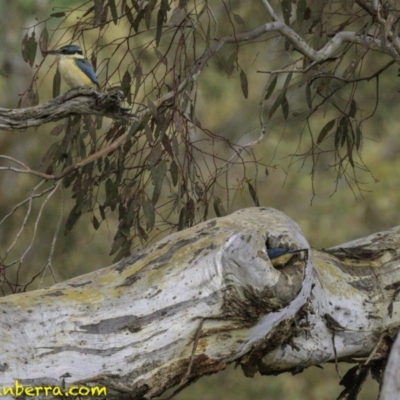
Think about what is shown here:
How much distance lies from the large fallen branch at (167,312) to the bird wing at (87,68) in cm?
105

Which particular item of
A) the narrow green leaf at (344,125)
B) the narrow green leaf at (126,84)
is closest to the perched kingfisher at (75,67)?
the narrow green leaf at (126,84)

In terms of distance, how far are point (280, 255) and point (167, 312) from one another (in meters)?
0.28

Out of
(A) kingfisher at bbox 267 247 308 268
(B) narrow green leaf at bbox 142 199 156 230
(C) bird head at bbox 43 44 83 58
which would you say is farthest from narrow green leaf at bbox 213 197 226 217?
(A) kingfisher at bbox 267 247 308 268

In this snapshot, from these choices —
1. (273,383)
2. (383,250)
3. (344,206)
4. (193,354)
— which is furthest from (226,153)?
(193,354)

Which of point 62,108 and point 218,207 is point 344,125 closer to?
point 218,207

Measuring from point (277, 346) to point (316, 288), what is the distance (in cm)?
17

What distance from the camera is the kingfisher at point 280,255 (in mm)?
2170

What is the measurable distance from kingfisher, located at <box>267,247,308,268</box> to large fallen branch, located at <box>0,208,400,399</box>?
0.04 ft

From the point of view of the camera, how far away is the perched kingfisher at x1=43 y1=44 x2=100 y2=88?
10.8 feet

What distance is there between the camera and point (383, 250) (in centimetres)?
→ 279

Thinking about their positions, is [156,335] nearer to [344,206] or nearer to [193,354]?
[193,354]

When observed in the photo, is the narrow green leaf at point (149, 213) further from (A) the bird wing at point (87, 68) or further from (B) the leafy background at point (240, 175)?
(B) the leafy background at point (240, 175)

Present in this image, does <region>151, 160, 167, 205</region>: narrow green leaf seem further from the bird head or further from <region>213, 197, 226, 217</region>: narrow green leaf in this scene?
the bird head

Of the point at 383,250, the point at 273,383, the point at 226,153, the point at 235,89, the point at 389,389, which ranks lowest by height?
the point at 273,383
